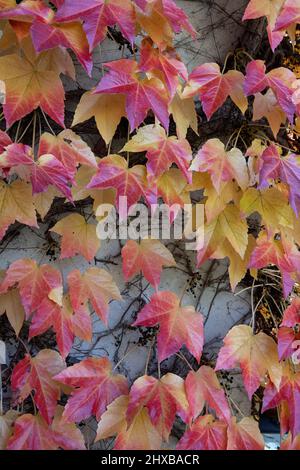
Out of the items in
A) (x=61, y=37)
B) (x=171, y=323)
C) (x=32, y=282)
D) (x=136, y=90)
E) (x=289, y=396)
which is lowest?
(x=289, y=396)

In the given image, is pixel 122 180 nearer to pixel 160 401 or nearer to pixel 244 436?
pixel 160 401

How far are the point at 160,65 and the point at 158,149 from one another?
0.19 meters

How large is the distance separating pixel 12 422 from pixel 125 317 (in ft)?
1.38

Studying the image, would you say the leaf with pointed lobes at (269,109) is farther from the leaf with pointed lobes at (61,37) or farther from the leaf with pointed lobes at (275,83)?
the leaf with pointed lobes at (61,37)

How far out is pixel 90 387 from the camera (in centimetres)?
135

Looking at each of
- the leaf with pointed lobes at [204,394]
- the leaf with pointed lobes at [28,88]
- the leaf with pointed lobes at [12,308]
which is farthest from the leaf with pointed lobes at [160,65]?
the leaf with pointed lobes at [204,394]

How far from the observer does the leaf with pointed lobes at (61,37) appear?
111cm

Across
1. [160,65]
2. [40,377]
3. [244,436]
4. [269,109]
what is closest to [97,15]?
[160,65]

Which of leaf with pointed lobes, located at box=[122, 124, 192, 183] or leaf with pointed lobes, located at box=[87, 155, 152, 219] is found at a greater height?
leaf with pointed lobes, located at box=[122, 124, 192, 183]

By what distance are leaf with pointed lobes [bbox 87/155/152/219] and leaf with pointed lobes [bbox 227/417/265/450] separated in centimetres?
67

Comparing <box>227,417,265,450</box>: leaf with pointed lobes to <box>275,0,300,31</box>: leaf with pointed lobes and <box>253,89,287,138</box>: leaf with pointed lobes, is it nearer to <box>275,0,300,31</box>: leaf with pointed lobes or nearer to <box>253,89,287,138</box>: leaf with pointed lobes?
<box>253,89,287,138</box>: leaf with pointed lobes

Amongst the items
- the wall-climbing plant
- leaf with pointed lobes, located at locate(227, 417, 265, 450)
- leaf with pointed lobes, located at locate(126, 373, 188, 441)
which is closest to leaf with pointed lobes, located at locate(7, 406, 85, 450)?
the wall-climbing plant

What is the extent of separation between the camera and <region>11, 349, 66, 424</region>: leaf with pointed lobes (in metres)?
1.34
